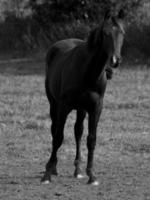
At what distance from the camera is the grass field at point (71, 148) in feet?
24.6

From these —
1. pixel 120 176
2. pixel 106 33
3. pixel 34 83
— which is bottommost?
pixel 34 83

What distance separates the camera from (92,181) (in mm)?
7918

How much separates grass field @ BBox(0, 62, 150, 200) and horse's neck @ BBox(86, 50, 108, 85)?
1.23 m

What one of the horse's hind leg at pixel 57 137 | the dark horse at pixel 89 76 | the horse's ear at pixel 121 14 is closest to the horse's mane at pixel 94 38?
the dark horse at pixel 89 76

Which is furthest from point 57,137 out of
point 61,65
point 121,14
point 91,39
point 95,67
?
point 121,14

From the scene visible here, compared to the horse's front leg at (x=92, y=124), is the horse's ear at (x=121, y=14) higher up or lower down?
higher up

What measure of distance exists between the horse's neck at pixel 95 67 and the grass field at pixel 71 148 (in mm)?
1228

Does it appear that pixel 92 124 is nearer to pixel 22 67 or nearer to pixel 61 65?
pixel 61 65

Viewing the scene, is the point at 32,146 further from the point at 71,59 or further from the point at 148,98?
the point at 148,98

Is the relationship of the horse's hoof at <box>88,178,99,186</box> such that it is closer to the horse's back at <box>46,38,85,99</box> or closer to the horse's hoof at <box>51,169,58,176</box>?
the horse's hoof at <box>51,169,58,176</box>

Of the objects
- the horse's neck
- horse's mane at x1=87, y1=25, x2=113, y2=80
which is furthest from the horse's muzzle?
the horse's neck

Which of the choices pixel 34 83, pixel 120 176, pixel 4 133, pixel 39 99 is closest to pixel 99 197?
pixel 120 176

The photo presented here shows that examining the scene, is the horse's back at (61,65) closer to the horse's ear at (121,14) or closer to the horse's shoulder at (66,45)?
the horse's shoulder at (66,45)

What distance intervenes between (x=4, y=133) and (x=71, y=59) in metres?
3.60
